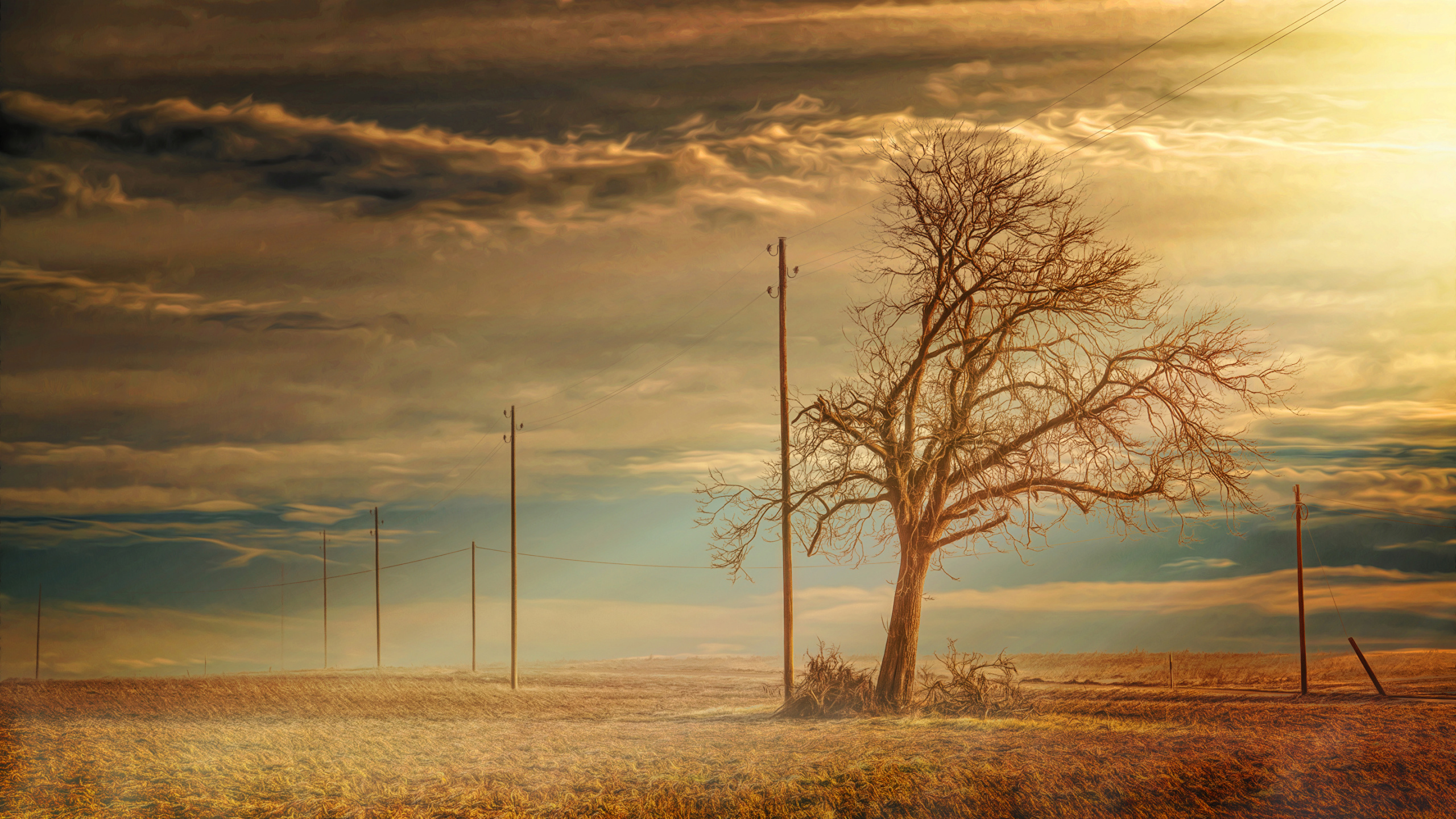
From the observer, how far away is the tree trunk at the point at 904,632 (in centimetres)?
2331

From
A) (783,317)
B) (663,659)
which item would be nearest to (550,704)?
(783,317)

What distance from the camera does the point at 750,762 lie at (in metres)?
15.0

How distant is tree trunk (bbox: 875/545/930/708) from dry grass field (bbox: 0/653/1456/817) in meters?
1.81

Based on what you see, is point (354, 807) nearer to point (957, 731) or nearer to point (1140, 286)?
point (957, 731)

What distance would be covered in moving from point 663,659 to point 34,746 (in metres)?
50.1

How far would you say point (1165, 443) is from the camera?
2161 centimetres

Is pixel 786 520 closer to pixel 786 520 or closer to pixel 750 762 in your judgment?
pixel 786 520

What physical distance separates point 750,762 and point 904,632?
9273 mm

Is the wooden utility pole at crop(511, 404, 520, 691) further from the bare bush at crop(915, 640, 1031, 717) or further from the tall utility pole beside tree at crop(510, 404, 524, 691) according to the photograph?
the bare bush at crop(915, 640, 1031, 717)

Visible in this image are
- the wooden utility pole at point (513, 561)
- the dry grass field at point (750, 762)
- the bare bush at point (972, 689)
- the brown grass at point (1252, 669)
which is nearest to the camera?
the dry grass field at point (750, 762)

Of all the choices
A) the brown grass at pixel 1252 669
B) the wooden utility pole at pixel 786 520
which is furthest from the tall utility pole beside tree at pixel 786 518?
the brown grass at pixel 1252 669

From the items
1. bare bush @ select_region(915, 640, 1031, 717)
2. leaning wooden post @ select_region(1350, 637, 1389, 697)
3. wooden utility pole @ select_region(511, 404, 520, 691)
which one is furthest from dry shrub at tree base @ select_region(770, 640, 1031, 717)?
wooden utility pole @ select_region(511, 404, 520, 691)

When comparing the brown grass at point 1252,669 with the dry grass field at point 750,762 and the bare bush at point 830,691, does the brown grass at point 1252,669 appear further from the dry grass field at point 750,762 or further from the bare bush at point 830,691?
the bare bush at point 830,691

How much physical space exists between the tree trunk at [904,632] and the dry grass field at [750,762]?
181cm
